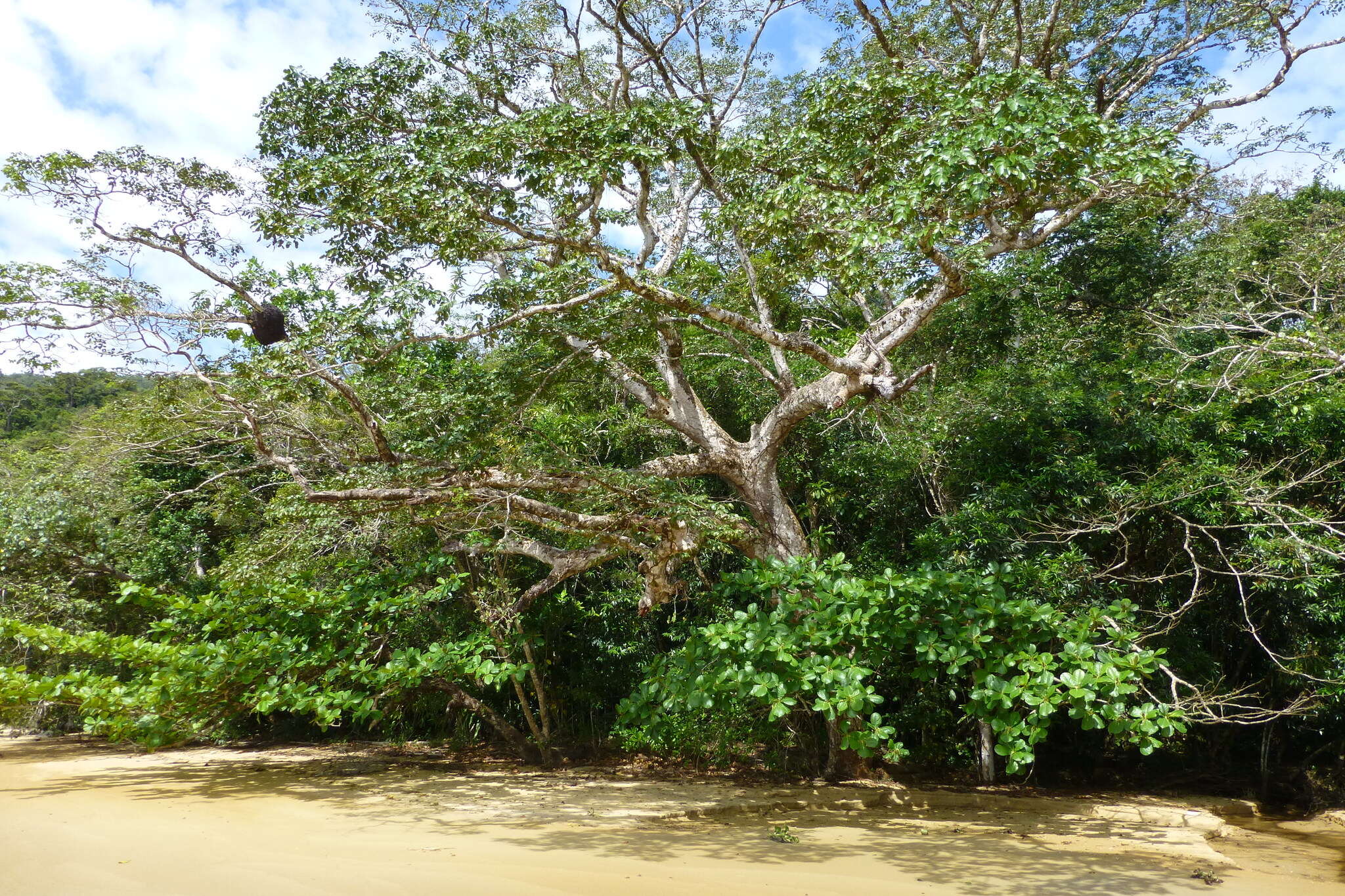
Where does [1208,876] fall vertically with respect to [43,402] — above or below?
below

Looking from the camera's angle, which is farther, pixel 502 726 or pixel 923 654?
pixel 502 726

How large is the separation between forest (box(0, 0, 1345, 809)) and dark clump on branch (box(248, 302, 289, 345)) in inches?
1.1

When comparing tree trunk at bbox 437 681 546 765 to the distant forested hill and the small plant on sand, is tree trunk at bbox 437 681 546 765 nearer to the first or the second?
the small plant on sand

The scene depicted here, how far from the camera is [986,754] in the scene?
7.98 metres

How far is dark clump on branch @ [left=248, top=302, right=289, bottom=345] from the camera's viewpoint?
7266mm

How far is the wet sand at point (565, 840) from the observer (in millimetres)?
4094

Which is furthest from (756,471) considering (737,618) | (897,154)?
(897,154)

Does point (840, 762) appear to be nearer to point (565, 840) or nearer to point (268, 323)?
point (565, 840)

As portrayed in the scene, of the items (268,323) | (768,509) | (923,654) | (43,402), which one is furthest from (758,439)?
(43,402)

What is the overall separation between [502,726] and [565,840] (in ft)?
13.7

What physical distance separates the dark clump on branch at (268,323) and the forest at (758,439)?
29 mm

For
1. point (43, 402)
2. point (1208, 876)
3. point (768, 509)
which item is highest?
point (43, 402)

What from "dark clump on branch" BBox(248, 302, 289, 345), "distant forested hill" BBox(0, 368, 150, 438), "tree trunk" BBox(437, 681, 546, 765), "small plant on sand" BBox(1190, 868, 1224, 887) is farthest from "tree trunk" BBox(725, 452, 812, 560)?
"distant forested hill" BBox(0, 368, 150, 438)

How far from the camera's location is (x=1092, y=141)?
19.7 feet
